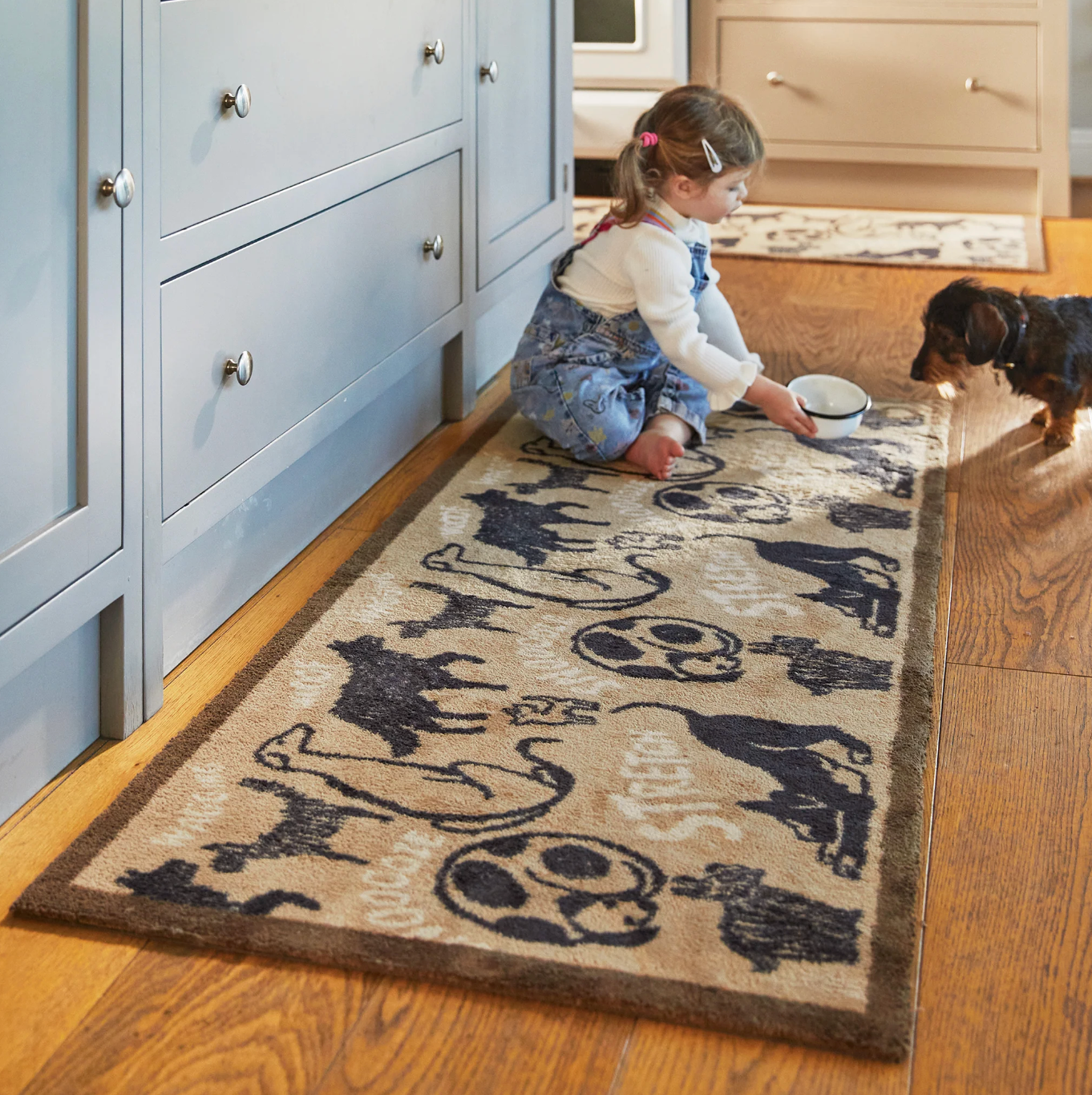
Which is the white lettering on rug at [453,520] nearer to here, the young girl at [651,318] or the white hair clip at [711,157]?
the young girl at [651,318]

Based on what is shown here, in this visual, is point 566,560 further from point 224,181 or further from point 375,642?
point 224,181

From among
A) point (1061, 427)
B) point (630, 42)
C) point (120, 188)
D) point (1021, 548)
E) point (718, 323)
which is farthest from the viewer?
point (630, 42)

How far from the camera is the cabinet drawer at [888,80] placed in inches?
134

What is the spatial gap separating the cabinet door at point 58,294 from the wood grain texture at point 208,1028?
30 centimetres

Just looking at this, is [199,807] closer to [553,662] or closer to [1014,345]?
[553,662]

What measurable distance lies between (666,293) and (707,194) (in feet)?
0.54

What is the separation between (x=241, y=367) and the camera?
1.34 m

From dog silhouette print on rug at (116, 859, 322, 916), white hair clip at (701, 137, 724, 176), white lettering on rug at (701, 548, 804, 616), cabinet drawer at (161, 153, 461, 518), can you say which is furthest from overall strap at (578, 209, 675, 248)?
dog silhouette print on rug at (116, 859, 322, 916)

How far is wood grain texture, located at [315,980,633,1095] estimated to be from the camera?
0.84 metres

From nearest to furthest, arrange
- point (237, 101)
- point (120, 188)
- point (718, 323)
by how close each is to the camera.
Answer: point (120, 188), point (237, 101), point (718, 323)

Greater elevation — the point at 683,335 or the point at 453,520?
→ the point at 683,335

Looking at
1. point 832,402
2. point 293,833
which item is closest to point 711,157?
point 832,402

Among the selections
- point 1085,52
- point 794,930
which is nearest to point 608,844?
point 794,930

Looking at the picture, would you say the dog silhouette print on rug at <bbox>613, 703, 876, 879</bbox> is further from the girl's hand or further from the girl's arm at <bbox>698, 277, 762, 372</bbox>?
the girl's arm at <bbox>698, 277, 762, 372</bbox>
